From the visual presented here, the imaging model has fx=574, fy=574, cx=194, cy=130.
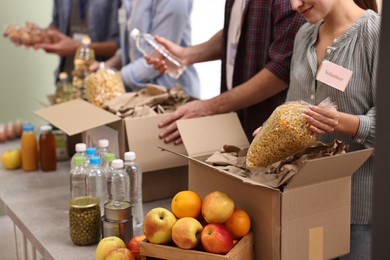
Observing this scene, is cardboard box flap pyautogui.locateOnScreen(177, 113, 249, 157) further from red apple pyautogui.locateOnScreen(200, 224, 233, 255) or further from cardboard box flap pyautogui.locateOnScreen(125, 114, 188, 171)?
red apple pyautogui.locateOnScreen(200, 224, 233, 255)

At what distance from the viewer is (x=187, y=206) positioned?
133 centimetres

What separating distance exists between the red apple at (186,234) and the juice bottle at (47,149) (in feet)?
4.16

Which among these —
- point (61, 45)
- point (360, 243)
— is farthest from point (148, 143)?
point (61, 45)

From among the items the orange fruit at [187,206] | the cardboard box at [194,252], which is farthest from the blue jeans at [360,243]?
the orange fruit at [187,206]

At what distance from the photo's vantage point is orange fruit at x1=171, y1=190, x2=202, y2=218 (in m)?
1.33

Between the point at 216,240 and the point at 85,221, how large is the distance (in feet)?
1.72

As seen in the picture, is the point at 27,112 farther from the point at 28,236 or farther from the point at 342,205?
the point at 342,205

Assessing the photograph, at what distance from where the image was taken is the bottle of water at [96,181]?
1784mm

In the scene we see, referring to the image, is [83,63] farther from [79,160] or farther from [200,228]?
[200,228]

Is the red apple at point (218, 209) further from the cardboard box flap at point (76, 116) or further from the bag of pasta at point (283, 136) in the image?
the cardboard box flap at point (76, 116)

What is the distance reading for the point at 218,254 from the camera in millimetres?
1224

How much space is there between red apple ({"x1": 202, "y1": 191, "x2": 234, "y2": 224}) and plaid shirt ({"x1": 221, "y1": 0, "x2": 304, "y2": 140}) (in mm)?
779

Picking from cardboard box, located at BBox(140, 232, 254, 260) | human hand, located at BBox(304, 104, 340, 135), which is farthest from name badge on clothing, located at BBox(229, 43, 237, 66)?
cardboard box, located at BBox(140, 232, 254, 260)

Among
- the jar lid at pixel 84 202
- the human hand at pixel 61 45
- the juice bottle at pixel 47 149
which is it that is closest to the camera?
the jar lid at pixel 84 202
